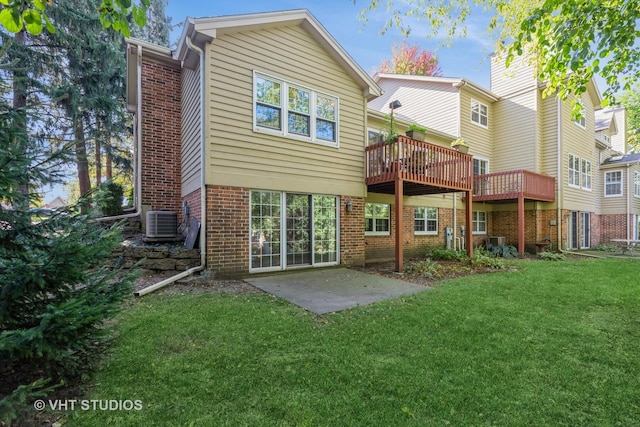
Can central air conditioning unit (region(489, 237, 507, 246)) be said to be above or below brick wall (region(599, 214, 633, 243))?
below

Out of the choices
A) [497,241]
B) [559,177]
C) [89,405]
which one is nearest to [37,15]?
[89,405]

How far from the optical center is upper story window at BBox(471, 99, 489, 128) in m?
14.7

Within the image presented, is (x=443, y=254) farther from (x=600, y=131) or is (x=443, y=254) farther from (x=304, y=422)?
(x=600, y=131)

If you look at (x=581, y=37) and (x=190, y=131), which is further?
(x=190, y=131)

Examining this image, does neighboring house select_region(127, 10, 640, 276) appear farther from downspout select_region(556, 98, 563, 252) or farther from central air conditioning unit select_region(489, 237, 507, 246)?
downspout select_region(556, 98, 563, 252)

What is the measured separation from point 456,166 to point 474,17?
3872 millimetres

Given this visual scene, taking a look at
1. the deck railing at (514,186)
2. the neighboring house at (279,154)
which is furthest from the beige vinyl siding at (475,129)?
the neighboring house at (279,154)

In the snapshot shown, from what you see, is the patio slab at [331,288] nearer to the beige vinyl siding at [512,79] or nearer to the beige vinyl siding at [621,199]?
the beige vinyl siding at [512,79]

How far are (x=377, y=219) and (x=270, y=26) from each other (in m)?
6.64

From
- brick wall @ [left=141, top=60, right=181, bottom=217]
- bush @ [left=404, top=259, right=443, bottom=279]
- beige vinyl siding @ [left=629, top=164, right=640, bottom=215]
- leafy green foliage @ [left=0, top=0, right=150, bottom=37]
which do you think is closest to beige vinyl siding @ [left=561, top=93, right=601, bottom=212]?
beige vinyl siding @ [left=629, top=164, right=640, bottom=215]

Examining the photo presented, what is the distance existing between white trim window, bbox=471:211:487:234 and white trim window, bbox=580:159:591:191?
18.5 feet

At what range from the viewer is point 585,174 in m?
16.0

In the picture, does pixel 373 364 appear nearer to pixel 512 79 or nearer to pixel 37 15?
pixel 37 15

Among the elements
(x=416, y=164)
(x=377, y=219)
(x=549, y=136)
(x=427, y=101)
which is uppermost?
(x=427, y=101)
